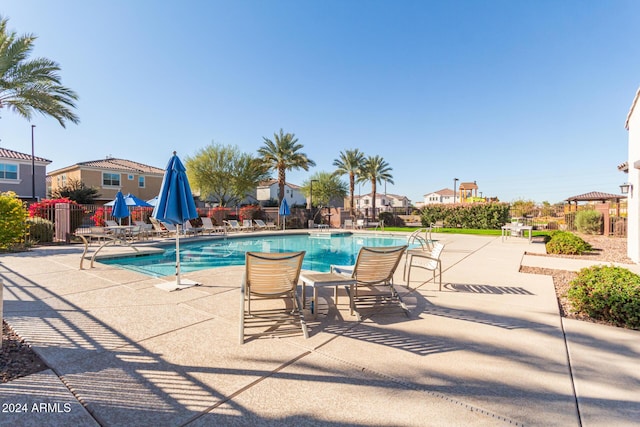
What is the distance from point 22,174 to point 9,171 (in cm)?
79

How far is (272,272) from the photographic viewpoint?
142 inches

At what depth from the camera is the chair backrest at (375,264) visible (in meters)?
4.19

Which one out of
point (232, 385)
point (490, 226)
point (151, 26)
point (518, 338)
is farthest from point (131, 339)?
point (490, 226)

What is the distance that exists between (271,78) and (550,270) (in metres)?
16.8

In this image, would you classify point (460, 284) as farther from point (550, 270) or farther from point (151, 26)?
point (151, 26)

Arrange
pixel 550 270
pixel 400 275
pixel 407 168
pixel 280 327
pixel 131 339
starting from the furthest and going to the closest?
pixel 407 168
pixel 550 270
pixel 400 275
pixel 280 327
pixel 131 339

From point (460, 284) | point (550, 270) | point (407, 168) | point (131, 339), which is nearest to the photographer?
point (131, 339)

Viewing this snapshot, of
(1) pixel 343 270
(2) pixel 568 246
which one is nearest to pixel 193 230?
(1) pixel 343 270

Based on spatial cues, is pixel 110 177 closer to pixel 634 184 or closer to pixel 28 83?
pixel 28 83

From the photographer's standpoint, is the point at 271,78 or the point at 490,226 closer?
the point at 271,78

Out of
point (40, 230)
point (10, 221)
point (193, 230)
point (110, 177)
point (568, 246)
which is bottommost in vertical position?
point (568, 246)

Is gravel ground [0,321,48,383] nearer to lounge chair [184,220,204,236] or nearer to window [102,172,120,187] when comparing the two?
lounge chair [184,220,204,236]

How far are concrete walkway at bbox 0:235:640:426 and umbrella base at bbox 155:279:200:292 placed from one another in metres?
0.45

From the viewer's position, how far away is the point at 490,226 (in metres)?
23.8
